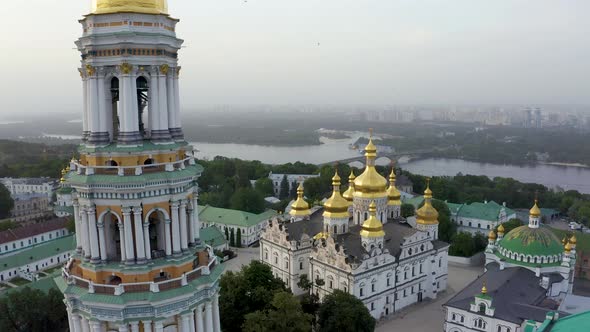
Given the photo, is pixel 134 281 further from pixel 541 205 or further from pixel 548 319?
pixel 541 205

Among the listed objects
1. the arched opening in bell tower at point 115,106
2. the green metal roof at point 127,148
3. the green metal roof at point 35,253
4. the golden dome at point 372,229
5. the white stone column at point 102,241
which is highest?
the arched opening in bell tower at point 115,106

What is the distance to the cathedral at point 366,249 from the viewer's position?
2988cm

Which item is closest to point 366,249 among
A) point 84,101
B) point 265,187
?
point 84,101

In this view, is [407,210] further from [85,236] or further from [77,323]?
[85,236]

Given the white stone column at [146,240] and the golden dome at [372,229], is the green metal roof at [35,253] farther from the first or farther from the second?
the white stone column at [146,240]

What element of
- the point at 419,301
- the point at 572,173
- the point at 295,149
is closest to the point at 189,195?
the point at 419,301

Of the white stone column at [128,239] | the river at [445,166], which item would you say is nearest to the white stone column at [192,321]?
the white stone column at [128,239]

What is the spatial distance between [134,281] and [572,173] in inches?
4863

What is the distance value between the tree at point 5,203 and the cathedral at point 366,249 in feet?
131

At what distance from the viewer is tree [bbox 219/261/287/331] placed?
995 inches

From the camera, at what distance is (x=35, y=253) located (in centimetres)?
3997

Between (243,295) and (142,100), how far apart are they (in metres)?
16.1

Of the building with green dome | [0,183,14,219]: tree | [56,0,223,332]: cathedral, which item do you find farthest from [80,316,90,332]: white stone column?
[0,183,14,219]: tree

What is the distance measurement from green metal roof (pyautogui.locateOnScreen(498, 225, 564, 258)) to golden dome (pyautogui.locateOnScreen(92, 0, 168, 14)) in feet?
89.0
